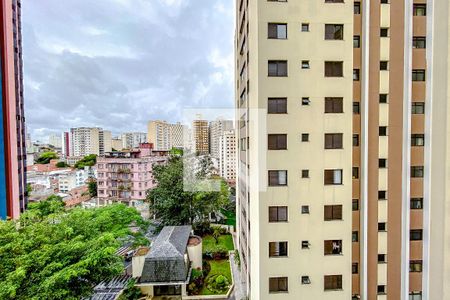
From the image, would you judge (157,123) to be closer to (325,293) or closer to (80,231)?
(80,231)

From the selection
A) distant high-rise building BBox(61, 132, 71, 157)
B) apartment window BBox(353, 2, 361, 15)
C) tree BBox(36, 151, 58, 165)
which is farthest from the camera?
distant high-rise building BBox(61, 132, 71, 157)

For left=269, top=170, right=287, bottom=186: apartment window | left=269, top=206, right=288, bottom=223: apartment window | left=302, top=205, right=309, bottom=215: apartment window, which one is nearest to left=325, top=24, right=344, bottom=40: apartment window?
left=269, top=170, right=287, bottom=186: apartment window

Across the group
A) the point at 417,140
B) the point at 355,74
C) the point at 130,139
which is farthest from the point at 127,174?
the point at 417,140

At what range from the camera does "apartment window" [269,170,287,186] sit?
17.2 ft

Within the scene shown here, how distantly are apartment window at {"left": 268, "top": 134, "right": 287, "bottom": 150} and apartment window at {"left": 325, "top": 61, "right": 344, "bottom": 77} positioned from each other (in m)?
1.90

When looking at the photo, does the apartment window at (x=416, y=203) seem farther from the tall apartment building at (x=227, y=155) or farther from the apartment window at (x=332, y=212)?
the tall apartment building at (x=227, y=155)

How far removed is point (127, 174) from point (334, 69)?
54.7 feet

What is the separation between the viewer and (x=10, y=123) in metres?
8.76

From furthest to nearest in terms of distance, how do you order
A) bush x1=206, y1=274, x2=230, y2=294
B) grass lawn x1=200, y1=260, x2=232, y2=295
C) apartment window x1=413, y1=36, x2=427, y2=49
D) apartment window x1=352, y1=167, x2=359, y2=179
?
grass lawn x1=200, y1=260, x2=232, y2=295
bush x1=206, y1=274, x2=230, y2=294
apartment window x1=352, y1=167, x2=359, y2=179
apartment window x1=413, y1=36, x2=427, y2=49

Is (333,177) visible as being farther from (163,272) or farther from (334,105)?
(163,272)

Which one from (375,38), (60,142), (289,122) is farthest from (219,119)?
(60,142)

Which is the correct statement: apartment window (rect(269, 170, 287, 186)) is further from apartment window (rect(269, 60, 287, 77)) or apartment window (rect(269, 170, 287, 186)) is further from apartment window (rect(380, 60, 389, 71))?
apartment window (rect(380, 60, 389, 71))

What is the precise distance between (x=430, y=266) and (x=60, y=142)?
77.8 feet

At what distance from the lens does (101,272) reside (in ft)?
18.9
